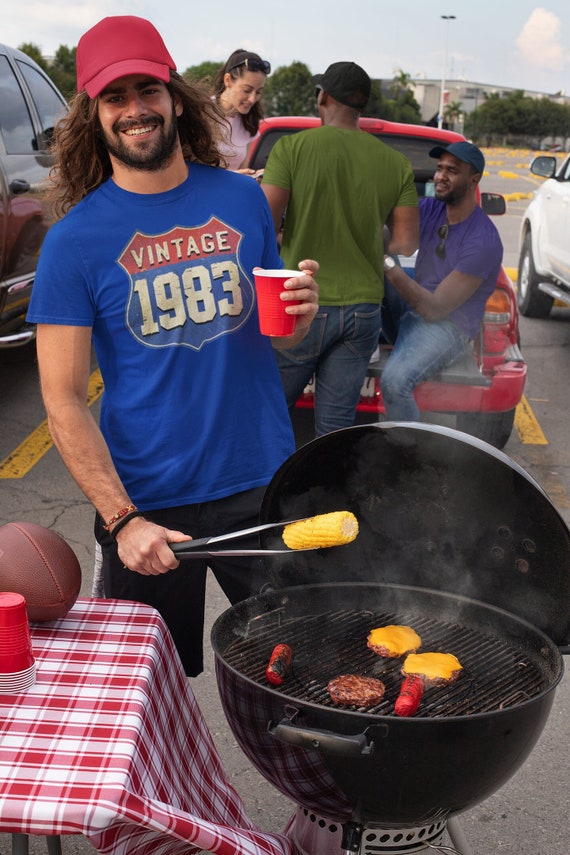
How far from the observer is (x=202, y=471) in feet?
8.68

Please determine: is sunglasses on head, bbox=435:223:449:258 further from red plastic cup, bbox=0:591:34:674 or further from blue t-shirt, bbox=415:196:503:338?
red plastic cup, bbox=0:591:34:674

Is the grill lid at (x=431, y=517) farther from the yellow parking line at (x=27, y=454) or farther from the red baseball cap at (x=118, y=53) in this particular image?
the yellow parking line at (x=27, y=454)

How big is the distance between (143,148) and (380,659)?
1485mm

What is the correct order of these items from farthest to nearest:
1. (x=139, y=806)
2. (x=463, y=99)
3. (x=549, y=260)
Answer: (x=463, y=99) → (x=549, y=260) → (x=139, y=806)

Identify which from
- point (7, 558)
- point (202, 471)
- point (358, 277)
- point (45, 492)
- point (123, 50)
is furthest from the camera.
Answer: point (45, 492)

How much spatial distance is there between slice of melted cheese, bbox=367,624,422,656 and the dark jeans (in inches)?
15.3

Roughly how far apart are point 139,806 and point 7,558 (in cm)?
75

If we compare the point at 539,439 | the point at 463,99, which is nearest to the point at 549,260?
the point at 539,439

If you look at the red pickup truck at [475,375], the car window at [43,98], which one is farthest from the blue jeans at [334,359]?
the car window at [43,98]

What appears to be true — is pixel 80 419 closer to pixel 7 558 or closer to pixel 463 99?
pixel 7 558

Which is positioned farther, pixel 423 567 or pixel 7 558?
pixel 423 567

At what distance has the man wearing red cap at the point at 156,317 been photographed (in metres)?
2.46

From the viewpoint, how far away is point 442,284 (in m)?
5.48

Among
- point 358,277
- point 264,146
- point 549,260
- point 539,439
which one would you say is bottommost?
point 539,439
